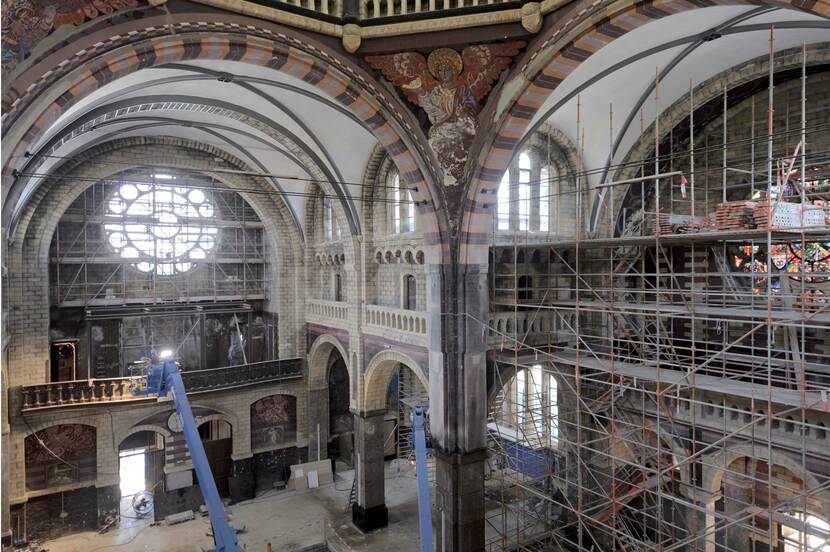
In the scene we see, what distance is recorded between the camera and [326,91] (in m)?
10.4

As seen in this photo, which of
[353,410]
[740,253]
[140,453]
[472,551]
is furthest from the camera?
[140,453]

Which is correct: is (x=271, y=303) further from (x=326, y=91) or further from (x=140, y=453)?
(x=326, y=91)

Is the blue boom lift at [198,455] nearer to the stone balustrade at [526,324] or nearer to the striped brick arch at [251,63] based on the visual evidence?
the striped brick arch at [251,63]

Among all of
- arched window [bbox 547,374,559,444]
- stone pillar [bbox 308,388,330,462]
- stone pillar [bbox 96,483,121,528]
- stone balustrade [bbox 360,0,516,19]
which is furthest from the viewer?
stone pillar [bbox 308,388,330,462]

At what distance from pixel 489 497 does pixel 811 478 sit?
8520mm

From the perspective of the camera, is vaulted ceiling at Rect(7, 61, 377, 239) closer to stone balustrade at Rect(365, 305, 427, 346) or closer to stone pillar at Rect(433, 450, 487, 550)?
stone balustrade at Rect(365, 305, 427, 346)

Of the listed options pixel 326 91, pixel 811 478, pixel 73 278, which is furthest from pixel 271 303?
pixel 811 478

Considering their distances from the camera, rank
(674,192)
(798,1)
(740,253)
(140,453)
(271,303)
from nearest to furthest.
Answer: (798,1) → (740,253) → (674,192) → (140,453) → (271,303)

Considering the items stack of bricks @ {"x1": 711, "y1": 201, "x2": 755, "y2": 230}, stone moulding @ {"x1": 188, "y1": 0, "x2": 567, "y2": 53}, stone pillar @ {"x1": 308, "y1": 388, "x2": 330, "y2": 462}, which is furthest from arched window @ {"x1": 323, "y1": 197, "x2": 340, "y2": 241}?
stack of bricks @ {"x1": 711, "y1": 201, "x2": 755, "y2": 230}

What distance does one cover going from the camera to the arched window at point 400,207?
1511 cm

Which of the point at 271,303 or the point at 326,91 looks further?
the point at 271,303

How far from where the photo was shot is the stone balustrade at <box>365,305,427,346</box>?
1380 cm

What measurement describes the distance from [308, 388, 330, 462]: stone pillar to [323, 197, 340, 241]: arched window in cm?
520

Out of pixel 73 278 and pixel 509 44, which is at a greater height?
pixel 509 44
